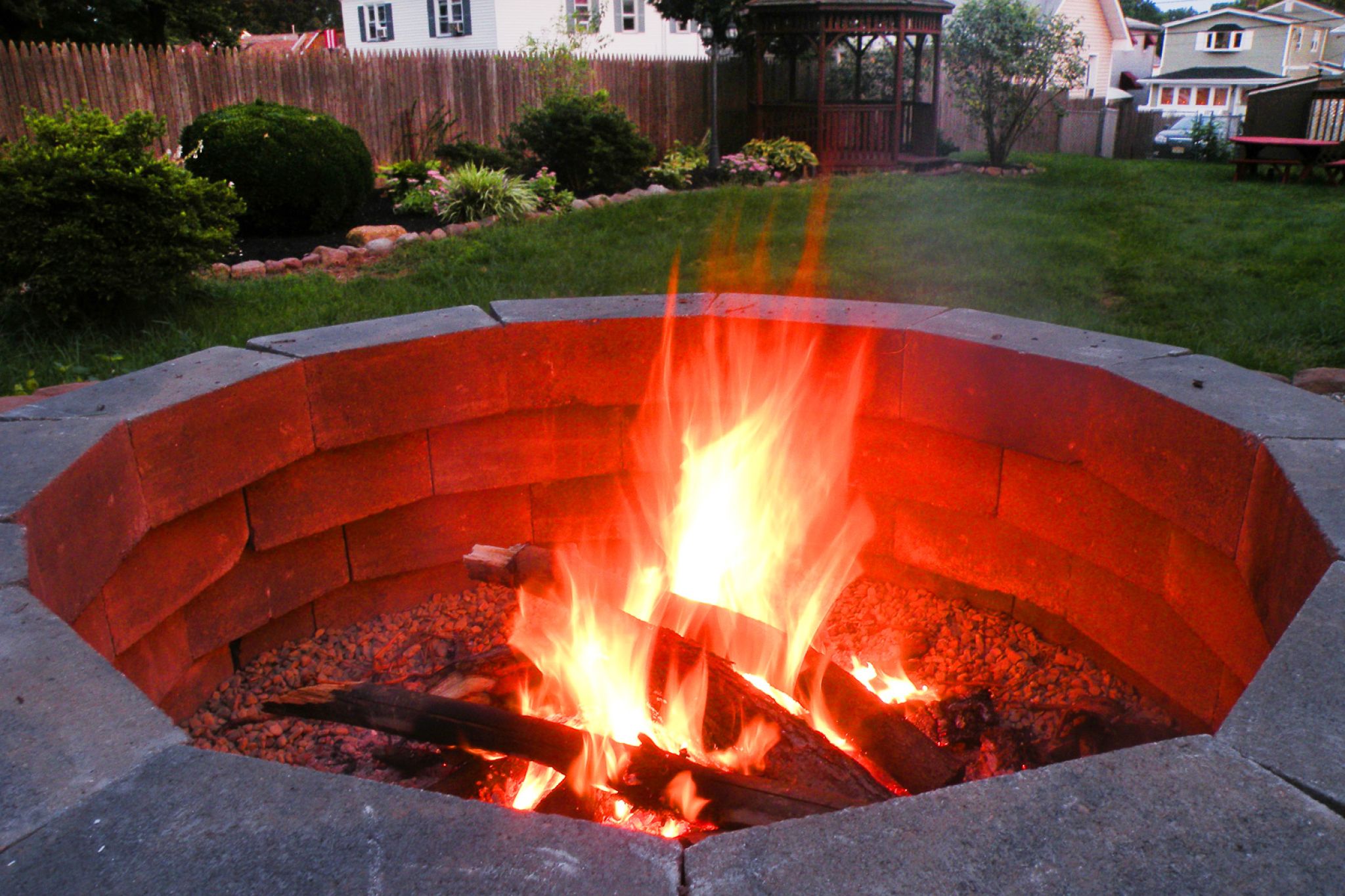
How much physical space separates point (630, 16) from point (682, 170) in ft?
52.8

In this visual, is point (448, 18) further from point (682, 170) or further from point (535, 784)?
point (535, 784)

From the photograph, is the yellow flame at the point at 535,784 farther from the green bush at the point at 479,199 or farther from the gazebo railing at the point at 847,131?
the gazebo railing at the point at 847,131

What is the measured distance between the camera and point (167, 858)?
1.29m

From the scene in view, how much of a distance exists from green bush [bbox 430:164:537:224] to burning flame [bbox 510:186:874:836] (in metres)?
6.66

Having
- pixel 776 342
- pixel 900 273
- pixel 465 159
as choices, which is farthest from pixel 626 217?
pixel 776 342

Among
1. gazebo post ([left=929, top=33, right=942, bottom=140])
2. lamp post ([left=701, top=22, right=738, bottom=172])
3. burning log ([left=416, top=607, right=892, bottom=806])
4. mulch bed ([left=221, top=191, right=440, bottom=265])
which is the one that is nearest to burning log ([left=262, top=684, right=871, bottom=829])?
burning log ([left=416, top=607, right=892, bottom=806])

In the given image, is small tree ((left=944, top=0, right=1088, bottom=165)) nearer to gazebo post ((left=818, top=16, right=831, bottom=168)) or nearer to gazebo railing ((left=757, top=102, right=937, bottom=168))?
gazebo railing ((left=757, top=102, right=937, bottom=168))

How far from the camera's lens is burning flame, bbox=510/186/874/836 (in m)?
2.97

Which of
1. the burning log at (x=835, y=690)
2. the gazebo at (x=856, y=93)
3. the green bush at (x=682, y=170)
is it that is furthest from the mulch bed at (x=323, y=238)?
the gazebo at (x=856, y=93)

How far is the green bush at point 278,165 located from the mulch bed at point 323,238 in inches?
8.2

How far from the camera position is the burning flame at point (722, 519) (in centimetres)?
297

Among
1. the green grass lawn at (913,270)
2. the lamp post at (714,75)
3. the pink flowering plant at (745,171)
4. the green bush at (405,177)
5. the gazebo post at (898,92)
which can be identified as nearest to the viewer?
the green grass lawn at (913,270)

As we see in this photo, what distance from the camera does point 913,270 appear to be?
683cm

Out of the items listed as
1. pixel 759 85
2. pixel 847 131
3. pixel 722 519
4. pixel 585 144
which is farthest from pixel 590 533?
pixel 759 85
